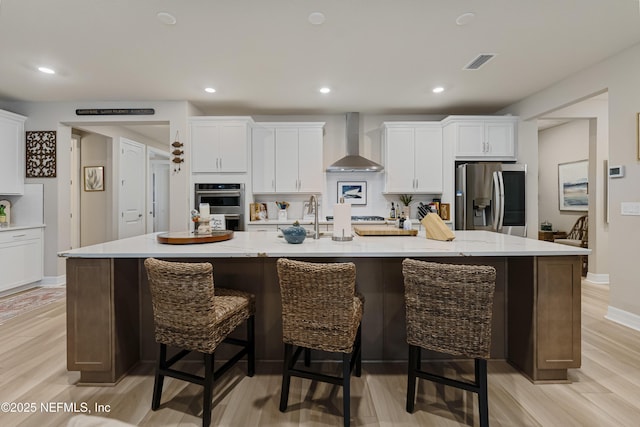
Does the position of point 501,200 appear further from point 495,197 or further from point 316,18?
point 316,18

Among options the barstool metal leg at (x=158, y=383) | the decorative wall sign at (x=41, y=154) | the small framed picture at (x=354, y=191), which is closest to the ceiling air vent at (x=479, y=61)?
the small framed picture at (x=354, y=191)

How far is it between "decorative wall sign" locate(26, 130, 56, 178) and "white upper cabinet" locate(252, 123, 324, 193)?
9.21ft

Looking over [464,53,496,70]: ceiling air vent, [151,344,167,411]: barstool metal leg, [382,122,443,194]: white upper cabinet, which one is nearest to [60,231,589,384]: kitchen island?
[151,344,167,411]: barstool metal leg

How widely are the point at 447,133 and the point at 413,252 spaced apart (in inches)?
135

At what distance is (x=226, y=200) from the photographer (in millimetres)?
4461

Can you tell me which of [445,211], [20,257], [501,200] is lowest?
[20,257]

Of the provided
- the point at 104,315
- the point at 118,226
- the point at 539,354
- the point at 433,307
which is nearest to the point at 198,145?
the point at 118,226

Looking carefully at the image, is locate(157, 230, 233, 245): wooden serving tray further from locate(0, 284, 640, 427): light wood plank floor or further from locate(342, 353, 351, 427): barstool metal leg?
locate(342, 353, 351, 427): barstool metal leg

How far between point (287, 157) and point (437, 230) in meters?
2.92

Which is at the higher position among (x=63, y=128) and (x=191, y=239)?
(x=63, y=128)

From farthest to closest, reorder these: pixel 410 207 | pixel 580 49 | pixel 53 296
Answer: pixel 410 207 < pixel 53 296 < pixel 580 49

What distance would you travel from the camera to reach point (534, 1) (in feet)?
7.29

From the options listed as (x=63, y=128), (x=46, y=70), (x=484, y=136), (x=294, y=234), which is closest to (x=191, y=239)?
(x=294, y=234)

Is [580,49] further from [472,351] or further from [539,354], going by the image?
[472,351]
